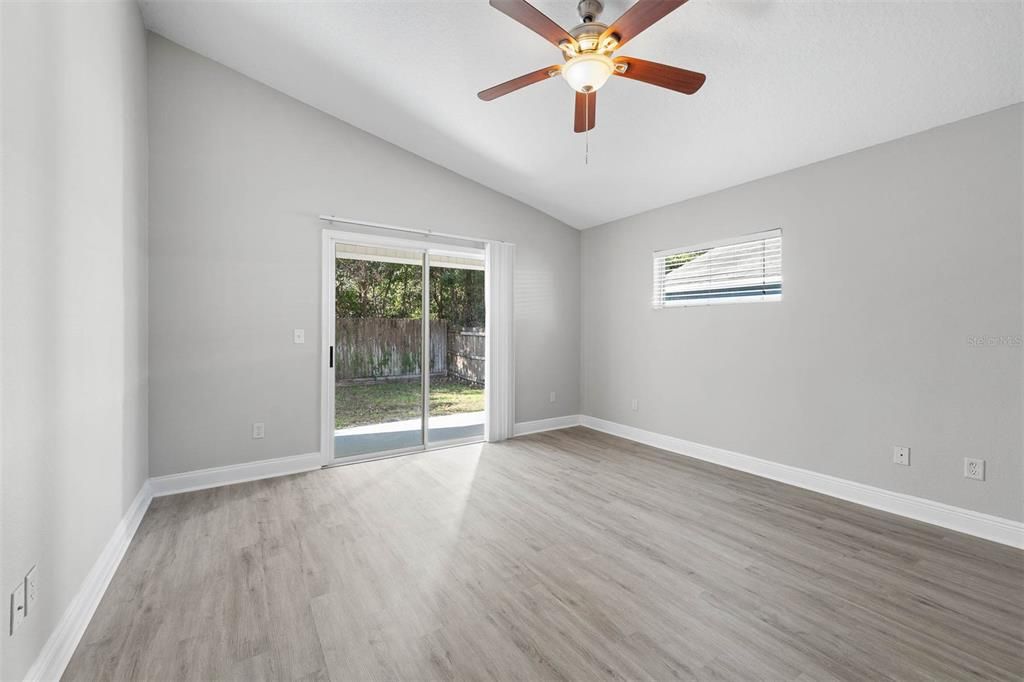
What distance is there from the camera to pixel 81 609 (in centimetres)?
179

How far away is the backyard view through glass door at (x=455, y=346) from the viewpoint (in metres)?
4.59

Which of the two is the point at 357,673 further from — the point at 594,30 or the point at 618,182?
the point at 618,182

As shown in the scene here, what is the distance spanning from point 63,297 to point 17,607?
1076 mm

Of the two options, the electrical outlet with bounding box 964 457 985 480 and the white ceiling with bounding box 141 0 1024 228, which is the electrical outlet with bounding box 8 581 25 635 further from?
the electrical outlet with bounding box 964 457 985 480

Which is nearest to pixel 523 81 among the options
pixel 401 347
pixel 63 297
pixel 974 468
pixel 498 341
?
pixel 63 297

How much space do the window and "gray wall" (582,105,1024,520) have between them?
0.32ft

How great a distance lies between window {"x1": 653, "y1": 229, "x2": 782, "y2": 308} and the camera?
3662 millimetres

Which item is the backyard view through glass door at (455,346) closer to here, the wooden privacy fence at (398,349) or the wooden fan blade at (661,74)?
the wooden privacy fence at (398,349)

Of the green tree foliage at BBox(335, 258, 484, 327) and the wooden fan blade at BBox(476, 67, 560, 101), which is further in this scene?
the green tree foliage at BBox(335, 258, 484, 327)

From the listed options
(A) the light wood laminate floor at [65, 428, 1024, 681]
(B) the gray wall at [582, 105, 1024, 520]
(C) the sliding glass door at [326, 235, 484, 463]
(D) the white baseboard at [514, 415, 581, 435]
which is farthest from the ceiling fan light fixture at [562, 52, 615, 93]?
(D) the white baseboard at [514, 415, 581, 435]

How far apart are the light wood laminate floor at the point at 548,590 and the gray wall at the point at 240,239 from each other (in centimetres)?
62

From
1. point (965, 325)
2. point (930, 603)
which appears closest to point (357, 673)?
point (930, 603)

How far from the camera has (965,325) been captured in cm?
267

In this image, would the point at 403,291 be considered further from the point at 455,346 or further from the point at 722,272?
the point at 722,272
